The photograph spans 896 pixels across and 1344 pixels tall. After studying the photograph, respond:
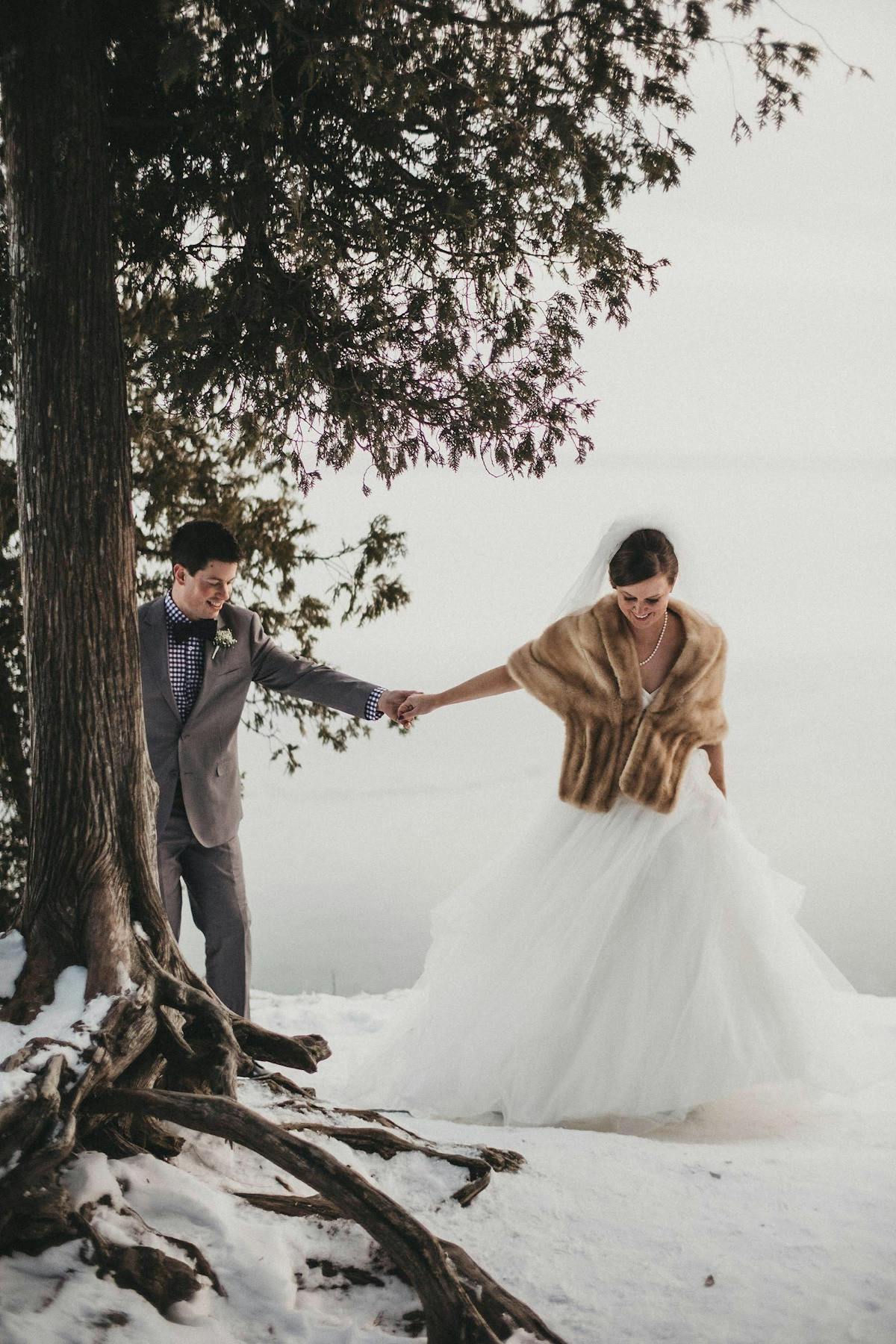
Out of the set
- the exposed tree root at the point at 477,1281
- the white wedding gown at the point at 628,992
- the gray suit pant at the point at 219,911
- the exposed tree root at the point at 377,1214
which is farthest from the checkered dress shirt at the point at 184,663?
the exposed tree root at the point at 477,1281

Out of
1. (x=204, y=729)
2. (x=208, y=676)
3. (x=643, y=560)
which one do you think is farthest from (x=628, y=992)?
(x=208, y=676)

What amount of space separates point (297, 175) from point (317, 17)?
450 mm

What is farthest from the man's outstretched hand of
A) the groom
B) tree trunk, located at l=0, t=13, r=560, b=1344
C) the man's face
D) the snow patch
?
the snow patch

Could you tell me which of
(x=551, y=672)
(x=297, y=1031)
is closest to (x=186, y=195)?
(x=551, y=672)

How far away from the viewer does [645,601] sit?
468cm

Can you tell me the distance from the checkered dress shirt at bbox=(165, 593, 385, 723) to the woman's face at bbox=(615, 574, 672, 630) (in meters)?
1.89

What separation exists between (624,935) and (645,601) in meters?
1.41

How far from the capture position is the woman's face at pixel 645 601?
465cm

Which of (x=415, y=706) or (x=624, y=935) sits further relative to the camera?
(x=415, y=706)

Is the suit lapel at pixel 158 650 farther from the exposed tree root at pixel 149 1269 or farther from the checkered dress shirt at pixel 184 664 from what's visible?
the exposed tree root at pixel 149 1269

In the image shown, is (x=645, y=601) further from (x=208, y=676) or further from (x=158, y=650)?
(x=158, y=650)

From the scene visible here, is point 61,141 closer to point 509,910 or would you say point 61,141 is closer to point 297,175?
point 297,175

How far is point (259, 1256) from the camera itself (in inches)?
114

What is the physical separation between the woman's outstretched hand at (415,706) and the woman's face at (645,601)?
1.03m
